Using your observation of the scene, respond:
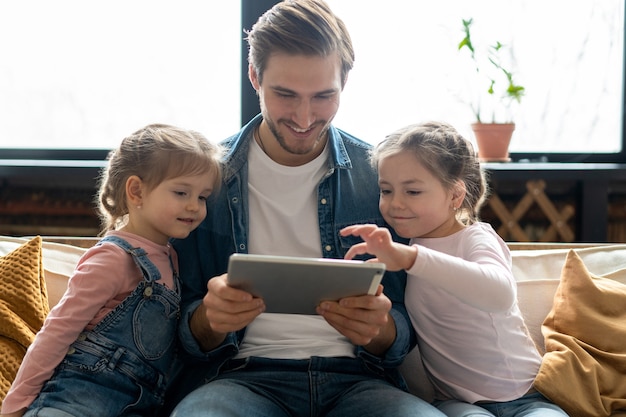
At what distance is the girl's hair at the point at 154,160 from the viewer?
5.59 feet

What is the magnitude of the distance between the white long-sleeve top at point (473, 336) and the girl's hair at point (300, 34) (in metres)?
0.50

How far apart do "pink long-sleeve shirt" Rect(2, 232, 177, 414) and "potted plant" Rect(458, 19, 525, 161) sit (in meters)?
1.67

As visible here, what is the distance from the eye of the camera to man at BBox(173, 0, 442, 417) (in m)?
1.55

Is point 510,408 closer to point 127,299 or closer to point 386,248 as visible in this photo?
point 386,248

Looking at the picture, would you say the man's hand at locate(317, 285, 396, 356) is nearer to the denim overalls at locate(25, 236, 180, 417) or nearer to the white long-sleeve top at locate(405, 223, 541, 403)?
the white long-sleeve top at locate(405, 223, 541, 403)

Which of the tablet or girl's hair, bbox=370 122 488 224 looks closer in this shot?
the tablet

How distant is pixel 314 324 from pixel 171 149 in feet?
1.69

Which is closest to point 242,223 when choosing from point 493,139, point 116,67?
point 493,139

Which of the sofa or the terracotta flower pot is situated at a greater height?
the terracotta flower pot

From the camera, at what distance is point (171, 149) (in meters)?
1.70

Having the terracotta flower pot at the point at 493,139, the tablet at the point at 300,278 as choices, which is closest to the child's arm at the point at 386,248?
the tablet at the point at 300,278

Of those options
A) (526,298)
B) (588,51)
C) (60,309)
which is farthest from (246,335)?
(588,51)

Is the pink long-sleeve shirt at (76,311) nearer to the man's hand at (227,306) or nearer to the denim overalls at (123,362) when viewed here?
the denim overalls at (123,362)

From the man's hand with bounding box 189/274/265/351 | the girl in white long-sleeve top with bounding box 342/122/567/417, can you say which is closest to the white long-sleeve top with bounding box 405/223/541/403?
the girl in white long-sleeve top with bounding box 342/122/567/417
